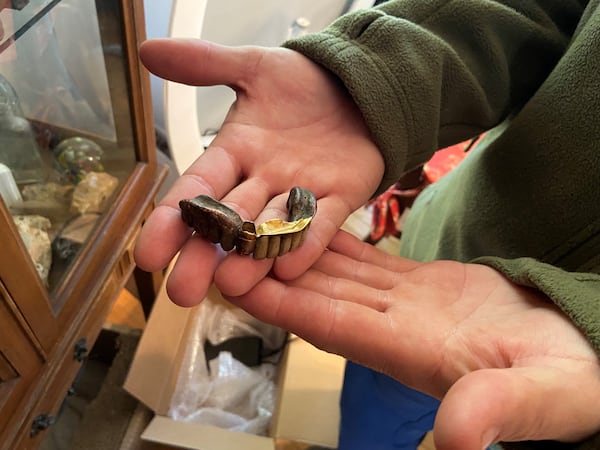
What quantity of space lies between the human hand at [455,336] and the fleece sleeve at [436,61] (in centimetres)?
16

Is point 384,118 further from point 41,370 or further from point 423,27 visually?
point 41,370

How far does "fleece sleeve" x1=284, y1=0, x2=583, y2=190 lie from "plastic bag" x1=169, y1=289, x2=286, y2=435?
2.47ft

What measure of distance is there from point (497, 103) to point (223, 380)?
2.91 feet

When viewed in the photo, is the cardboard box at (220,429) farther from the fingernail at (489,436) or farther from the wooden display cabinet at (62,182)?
the fingernail at (489,436)

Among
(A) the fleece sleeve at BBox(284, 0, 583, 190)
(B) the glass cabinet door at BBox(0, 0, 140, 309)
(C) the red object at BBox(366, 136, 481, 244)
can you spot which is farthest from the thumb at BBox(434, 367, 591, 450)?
(C) the red object at BBox(366, 136, 481, 244)

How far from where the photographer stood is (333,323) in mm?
481

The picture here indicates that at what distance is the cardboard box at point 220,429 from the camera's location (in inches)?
39.9

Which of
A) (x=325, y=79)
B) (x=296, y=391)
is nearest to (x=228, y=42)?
(x=325, y=79)

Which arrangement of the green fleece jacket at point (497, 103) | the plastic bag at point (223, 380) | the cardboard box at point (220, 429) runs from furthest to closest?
the plastic bag at point (223, 380) < the cardboard box at point (220, 429) < the green fleece jacket at point (497, 103)

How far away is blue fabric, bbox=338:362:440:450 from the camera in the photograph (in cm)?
79

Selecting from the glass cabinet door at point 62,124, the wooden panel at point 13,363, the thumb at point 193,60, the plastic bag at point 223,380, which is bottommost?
the plastic bag at point 223,380

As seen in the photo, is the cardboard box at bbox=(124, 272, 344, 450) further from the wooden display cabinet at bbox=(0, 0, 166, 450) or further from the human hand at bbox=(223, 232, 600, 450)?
the human hand at bbox=(223, 232, 600, 450)

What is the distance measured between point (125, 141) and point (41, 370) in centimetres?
43

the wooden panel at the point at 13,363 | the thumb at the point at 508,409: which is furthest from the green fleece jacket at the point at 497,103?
the wooden panel at the point at 13,363
